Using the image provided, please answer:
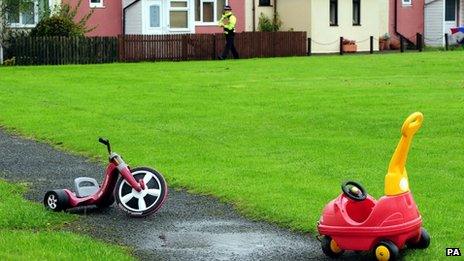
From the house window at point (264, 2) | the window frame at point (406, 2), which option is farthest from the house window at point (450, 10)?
the house window at point (264, 2)

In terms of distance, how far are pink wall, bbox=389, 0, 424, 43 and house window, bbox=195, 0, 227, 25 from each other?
11.1m

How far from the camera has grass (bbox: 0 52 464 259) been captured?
11.6m

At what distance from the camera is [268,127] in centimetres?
1766

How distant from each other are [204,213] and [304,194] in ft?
3.98

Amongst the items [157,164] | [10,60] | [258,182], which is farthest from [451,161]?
[10,60]

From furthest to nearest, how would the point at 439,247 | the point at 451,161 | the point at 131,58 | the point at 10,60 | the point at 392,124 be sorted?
1. the point at 131,58
2. the point at 10,60
3. the point at 392,124
4. the point at 451,161
5. the point at 439,247

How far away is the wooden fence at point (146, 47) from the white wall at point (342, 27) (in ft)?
16.8

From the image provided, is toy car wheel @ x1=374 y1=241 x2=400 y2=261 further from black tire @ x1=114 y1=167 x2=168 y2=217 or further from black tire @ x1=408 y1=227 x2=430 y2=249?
black tire @ x1=114 y1=167 x2=168 y2=217

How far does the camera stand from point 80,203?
10711mm

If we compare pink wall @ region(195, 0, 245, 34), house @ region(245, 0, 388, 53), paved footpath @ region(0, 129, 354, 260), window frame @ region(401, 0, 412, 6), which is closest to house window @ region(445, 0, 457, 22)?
window frame @ region(401, 0, 412, 6)

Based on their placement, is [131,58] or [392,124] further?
[131,58]

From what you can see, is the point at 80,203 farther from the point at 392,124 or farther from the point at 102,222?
the point at 392,124

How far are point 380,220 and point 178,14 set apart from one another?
40.7 metres

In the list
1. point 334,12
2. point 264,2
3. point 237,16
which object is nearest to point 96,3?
point 237,16
